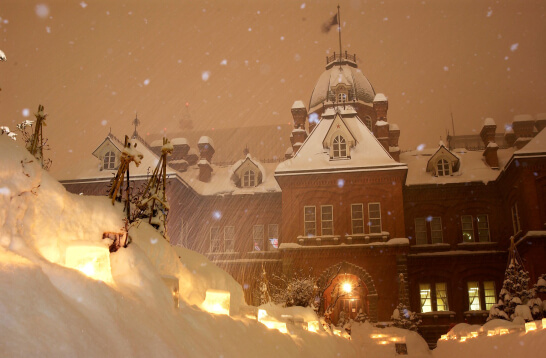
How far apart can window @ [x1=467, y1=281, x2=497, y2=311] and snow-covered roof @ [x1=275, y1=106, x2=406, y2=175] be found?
27.9 feet

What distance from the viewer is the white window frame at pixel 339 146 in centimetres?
3179

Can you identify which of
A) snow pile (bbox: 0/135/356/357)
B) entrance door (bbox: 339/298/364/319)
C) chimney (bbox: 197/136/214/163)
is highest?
chimney (bbox: 197/136/214/163)

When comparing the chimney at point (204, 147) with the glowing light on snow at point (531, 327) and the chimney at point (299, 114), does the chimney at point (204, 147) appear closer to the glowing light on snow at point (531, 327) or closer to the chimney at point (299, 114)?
the chimney at point (299, 114)

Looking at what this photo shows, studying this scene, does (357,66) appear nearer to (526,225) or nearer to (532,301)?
(526,225)

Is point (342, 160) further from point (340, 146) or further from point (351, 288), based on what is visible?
point (351, 288)

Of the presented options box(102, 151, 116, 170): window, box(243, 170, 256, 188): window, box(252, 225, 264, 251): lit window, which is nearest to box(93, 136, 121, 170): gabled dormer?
box(102, 151, 116, 170): window

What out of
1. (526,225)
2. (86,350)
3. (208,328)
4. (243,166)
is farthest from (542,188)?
(86,350)

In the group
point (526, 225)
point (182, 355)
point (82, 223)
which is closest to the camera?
point (182, 355)

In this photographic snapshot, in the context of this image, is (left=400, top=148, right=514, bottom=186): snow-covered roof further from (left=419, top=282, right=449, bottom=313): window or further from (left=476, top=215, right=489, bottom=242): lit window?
(left=419, top=282, right=449, bottom=313): window

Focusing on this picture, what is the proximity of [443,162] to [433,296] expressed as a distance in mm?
8579

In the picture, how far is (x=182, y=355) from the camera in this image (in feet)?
15.2

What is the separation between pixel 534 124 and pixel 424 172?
9.87 meters

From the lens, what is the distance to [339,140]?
105ft

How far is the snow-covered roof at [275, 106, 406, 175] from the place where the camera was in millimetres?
30844
